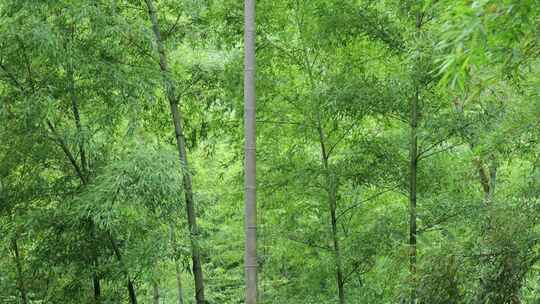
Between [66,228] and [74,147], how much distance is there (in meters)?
0.62

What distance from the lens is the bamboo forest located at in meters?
4.34

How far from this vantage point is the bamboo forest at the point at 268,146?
14.2 ft

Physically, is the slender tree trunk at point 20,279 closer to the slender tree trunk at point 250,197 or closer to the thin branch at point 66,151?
the thin branch at point 66,151

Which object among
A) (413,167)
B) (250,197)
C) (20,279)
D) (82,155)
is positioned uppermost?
(82,155)

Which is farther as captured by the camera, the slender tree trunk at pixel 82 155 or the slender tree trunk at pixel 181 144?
the slender tree trunk at pixel 181 144

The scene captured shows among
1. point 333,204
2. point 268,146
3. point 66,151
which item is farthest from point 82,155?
point 333,204

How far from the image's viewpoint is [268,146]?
6211 millimetres

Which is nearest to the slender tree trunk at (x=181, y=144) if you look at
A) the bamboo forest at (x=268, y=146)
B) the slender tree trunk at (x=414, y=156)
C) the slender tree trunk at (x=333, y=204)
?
the bamboo forest at (x=268, y=146)

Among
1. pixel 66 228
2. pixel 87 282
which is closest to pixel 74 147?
pixel 66 228

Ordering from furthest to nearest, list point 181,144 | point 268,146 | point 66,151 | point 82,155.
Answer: point 268,146, point 181,144, point 82,155, point 66,151

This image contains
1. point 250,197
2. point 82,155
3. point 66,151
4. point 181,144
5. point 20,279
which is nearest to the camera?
point 250,197

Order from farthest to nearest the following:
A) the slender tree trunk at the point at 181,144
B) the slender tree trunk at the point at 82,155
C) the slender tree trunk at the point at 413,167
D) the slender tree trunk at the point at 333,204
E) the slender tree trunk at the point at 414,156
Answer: the slender tree trunk at the point at 333,204 → the slender tree trunk at the point at 181,144 → the slender tree trunk at the point at 413,167 → the slender tree trunk at the point at 82,155 → the slender tree trunk at the point at 414,156

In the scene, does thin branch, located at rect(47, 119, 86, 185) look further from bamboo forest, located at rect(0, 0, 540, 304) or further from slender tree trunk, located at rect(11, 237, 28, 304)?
slender tree trunk, located at rect(11, 237, 28, 304)

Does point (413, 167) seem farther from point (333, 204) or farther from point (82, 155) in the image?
point (82, 155)
